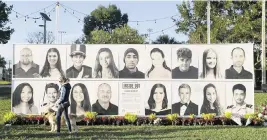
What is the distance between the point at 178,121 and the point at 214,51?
3.43 m

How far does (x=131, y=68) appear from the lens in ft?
59.6

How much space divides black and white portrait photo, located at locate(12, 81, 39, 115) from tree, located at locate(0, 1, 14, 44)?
19.5 m

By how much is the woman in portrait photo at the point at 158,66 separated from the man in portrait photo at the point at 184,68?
0.35m

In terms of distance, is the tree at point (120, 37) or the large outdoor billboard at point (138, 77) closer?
the large outdoor billboard at point (138, 77)

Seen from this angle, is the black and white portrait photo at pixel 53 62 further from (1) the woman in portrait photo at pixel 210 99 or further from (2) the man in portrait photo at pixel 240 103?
(2) the man in portrait photo at pixel 240 103

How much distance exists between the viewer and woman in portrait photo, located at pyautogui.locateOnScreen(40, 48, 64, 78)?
18.1 m

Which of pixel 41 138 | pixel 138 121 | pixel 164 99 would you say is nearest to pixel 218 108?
pixel 164 99

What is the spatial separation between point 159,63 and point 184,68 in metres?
1.10

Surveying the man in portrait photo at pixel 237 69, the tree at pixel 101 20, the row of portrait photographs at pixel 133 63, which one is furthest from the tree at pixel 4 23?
the tree at pixel 101 20

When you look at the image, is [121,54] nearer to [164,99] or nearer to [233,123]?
[164,99]

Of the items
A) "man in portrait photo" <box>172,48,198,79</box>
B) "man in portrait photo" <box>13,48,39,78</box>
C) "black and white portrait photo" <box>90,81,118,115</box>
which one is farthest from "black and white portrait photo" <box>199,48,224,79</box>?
"man in portrait photo" <box>13,48,39,78</box>

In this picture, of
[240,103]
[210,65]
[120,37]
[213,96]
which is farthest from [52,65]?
[120,37]

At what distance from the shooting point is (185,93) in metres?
18.2

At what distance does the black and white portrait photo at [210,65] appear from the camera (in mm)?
18188
